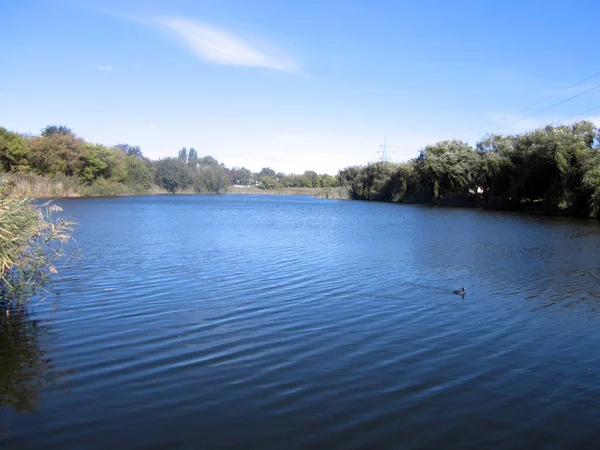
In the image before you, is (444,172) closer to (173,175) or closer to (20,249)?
(20,249)

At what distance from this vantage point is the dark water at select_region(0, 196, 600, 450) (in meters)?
5.18

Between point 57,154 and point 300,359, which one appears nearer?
point 300,359

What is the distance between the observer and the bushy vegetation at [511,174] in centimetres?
4069

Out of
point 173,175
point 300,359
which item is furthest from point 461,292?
point 173,175

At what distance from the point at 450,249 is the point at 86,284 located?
550 inches

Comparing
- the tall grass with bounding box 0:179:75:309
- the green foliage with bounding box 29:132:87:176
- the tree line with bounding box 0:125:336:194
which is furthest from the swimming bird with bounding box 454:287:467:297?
the green foliage with bounding box 29:132:87:176

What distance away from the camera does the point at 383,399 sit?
5930 mm

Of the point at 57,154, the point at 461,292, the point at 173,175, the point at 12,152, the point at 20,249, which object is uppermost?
the point at 57,154

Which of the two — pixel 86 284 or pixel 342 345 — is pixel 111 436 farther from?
pixel 86 284

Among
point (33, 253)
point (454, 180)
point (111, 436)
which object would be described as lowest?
point (111, 436)

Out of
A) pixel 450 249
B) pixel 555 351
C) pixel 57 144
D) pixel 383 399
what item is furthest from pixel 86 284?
pixel 57 144

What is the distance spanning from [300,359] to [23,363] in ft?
12.5

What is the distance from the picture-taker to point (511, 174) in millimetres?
52562

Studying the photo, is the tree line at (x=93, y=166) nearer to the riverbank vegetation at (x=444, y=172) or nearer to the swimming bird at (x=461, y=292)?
the riverbank vegetation at (x=444, y=172)
